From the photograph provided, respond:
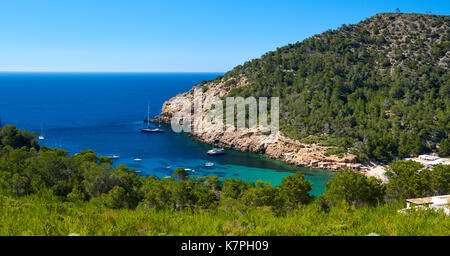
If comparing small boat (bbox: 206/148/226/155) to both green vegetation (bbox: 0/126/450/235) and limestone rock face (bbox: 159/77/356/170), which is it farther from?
green vegetation (bbox: 0/126/450/235)

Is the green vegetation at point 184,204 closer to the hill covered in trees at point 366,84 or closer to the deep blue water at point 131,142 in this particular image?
the deep blue water at point 131,142

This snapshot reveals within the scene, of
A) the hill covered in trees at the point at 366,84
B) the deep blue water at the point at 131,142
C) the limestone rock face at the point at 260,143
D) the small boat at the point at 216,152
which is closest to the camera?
the deep blue water at the point at 131,142

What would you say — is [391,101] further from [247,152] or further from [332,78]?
[247,152]

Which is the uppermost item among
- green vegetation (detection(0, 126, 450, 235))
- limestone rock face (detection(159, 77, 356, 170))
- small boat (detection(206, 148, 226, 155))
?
green vegetation (detection(0, 126, 450, 235))

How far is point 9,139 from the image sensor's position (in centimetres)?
3338

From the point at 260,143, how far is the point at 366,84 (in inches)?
819

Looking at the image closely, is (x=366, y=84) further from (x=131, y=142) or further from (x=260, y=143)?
(x=131, y=142)

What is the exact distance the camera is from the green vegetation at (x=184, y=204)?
21.4 ft

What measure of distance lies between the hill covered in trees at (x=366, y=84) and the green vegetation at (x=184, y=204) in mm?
23693

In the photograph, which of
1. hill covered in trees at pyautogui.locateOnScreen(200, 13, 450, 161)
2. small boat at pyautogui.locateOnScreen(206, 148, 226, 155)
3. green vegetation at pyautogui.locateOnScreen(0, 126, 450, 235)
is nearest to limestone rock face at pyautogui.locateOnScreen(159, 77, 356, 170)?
hill covered in trees at pyautogui.locateOnScreen(200, 13, 450, 161)

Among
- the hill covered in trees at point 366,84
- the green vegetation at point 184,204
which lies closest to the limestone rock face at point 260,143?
the hill covered in trees at point 366,84

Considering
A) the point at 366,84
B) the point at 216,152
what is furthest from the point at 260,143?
the point at 366,84

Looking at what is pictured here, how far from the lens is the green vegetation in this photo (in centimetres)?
651

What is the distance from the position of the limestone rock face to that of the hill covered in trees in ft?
5.08
